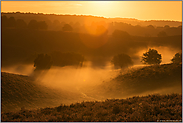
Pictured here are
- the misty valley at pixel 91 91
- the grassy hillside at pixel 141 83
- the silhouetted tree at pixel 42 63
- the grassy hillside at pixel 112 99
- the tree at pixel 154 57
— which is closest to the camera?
the grassy hillside at pixel 112 99

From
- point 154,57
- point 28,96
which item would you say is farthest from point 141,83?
point 154,57

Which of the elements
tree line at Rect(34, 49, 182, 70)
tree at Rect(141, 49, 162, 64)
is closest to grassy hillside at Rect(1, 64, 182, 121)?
tree line at Rect(34, 49, 182, 70)

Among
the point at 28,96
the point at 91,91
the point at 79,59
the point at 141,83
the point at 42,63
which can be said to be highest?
the point at 79,59

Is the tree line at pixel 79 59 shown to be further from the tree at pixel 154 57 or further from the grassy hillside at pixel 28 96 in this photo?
the grassy hillside at pixel 28 96

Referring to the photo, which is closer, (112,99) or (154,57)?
(112,99)

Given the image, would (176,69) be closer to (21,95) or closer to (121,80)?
(121,80)

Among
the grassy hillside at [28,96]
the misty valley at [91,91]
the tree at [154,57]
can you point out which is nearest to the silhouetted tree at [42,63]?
Answer: the misty valley at [91,91]

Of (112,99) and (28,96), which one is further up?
(28,96)

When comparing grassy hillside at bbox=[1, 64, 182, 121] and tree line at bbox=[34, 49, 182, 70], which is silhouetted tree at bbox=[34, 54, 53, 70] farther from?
grassy hillside at bbox=[1, 64, 182, 121]

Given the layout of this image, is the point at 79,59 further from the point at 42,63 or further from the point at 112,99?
the point at 112,99

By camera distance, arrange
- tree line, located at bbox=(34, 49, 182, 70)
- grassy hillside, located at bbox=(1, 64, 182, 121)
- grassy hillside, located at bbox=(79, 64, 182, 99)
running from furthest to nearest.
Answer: tree line, located at bbox=(34, 49, 182, 70) < grassy hillside, located at bbox=(79, 64, 182, 99) < grassy hillside, located at bbox=(1, 64, 182, 121)

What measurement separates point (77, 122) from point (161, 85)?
15.7 meters

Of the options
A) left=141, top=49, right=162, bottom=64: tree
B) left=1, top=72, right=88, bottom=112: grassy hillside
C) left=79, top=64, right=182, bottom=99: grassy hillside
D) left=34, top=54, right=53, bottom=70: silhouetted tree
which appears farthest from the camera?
left=34, top=54, right=53, bottom=70: silhouetted tree

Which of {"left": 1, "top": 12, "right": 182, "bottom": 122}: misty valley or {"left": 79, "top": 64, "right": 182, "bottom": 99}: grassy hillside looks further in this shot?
{"left": 79, "top": 64, "right": 182, "bottom": 99}: grassy hillside
